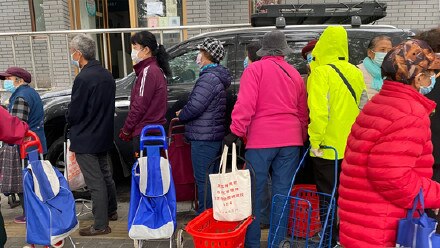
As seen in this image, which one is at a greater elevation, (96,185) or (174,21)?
(174,21)

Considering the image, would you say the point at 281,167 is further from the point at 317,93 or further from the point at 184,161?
the point at 184,161

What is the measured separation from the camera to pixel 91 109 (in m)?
3.86

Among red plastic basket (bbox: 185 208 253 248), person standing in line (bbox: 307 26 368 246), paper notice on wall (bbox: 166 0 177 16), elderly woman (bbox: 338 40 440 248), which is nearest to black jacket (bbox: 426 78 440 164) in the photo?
elderly woman (bbox: 338 40 440 248)

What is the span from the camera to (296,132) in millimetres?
3316

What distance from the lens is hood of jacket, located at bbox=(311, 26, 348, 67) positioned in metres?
3.24

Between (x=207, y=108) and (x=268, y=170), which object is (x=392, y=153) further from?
(x=207, y=108)

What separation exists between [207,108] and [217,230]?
3.84 ft

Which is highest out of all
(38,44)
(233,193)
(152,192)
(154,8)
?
(154,8)

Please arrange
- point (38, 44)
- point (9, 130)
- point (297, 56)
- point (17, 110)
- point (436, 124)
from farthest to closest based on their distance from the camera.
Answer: point (38, 44) < point (297, 56) < point (17, 110) < point (9, 130) < point (436, 124)

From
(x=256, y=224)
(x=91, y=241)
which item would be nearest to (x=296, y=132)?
(x=256, y=224)

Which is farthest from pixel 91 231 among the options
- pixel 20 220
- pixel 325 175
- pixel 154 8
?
pixel 154 8

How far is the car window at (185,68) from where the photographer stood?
501 cm

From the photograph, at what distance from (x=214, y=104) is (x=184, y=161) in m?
0.75

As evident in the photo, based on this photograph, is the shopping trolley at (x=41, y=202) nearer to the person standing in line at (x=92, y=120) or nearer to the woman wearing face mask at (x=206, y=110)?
the person standing in line at (x=92, y=120)
